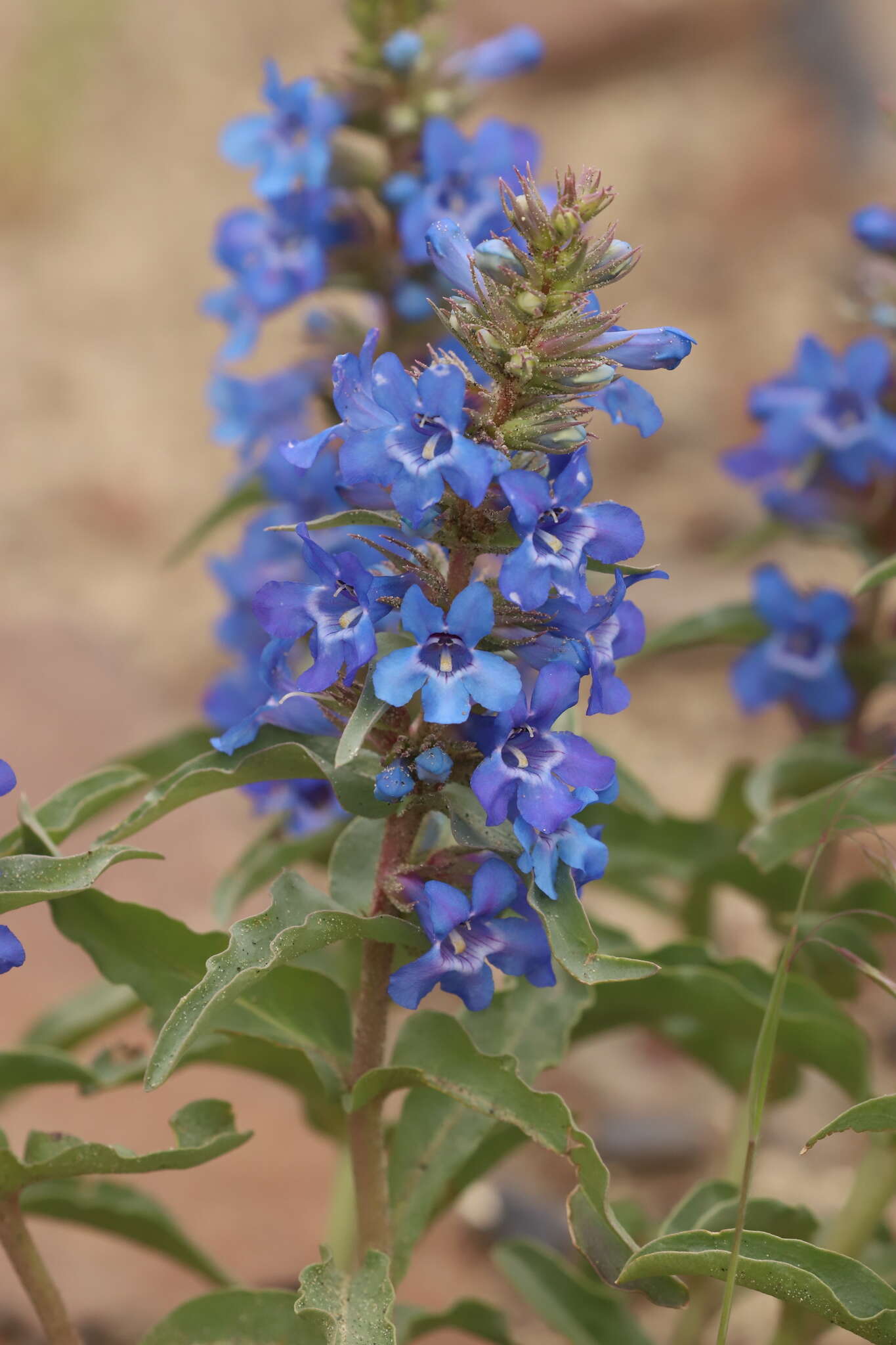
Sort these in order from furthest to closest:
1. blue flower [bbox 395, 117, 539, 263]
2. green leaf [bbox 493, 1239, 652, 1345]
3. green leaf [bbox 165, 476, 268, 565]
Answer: green leaf [bbox 165, 476, 268, 565]
blue flower [bbox 395, 117, 539, 263]
green leaf [bbox 493, 1239, 652, 1345]

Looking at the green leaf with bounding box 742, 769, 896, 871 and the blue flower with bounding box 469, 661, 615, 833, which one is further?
the green leaf with bounding box 742, 769, 896, 871

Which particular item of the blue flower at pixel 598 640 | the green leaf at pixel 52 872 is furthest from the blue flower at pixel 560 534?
the green leaf at pixel 52 872

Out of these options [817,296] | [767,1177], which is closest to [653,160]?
[817,296]

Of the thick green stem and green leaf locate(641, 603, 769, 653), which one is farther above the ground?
green leaf locate(641, 603, 769, 653)

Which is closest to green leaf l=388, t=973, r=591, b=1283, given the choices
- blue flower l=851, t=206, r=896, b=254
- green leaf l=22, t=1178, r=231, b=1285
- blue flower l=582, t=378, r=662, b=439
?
green leaf l=22, t=1178, r=231, b=1285

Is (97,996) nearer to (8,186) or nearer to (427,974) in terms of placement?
(427,974)

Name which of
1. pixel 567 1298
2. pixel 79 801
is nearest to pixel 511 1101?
pixel 79 801

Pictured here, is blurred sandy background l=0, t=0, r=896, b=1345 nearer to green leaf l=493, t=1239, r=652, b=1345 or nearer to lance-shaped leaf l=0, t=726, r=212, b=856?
green leaf l=493, t=1239, r=652, b=1345

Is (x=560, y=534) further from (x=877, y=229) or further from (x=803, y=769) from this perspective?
(x=877, y=229)
